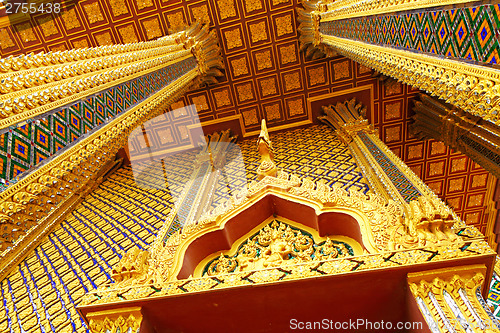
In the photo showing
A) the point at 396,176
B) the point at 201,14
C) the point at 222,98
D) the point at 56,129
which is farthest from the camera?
the point at 222,98

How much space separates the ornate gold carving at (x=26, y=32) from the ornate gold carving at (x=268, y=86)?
4.65 m

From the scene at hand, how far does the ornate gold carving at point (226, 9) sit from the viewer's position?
5.19 m

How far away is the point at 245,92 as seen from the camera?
234 inches

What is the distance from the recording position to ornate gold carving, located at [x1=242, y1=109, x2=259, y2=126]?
604 cm

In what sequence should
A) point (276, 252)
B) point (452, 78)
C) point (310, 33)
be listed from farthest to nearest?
point (310, 33) < point (276, 252) < point (452, 78)

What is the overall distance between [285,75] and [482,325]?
5301mm

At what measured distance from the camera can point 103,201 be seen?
14.3 ft

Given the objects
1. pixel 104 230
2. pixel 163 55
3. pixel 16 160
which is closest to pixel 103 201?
pixel 104 230

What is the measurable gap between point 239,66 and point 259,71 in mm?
423

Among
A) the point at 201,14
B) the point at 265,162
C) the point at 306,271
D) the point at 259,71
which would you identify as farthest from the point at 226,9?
the point at 306,271

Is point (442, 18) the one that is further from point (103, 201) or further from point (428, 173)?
point (428, 173)

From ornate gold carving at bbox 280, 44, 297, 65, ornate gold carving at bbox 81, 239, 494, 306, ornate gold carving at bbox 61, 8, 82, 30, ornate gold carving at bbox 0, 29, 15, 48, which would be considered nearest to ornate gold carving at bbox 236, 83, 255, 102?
ornate gold carving at bbox 280, 44, 297, 65

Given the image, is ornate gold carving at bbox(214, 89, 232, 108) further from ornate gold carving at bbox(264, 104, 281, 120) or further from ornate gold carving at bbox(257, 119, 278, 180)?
ornate gold carving at bbox(257, 119, 278, 180)

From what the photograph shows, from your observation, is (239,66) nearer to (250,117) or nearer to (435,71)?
(250,117)
